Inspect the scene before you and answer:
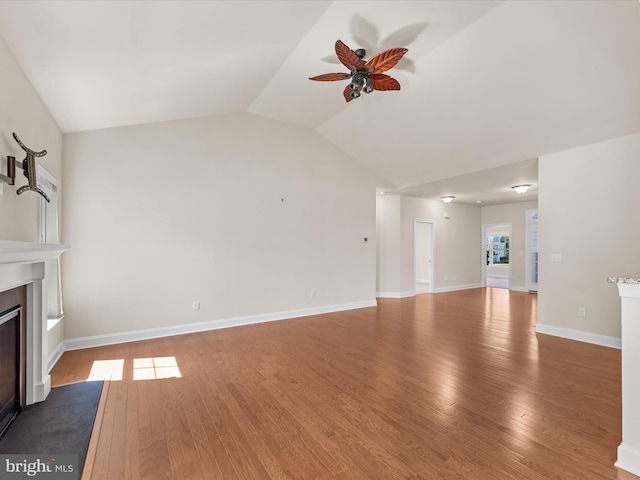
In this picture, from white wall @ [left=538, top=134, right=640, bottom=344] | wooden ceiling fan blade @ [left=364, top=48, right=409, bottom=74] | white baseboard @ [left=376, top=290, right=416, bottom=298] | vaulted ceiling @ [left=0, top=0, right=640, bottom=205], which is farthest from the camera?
white baseboard @ [left=376, top=290, right=416, bottom=298]

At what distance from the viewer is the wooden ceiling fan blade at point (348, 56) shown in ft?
8.86

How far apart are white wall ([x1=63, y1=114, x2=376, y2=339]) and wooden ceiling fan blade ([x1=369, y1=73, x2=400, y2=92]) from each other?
266cm

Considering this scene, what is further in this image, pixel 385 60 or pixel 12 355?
pixel 385 60

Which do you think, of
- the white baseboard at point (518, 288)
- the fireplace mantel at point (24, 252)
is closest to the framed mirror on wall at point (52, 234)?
the fireplace mantel at point (24, 252)

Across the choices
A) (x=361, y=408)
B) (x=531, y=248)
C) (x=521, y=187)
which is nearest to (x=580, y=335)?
(x=521, y=187)

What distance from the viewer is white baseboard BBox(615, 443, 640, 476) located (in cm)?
180

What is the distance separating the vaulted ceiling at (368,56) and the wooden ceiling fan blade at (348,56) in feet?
1.23

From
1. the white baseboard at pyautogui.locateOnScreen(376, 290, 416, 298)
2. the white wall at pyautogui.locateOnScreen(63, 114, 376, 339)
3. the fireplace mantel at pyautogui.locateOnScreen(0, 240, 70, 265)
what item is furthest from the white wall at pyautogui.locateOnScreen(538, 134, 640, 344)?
the fireplace mantel at pyautogui.locateOnScreen(0, 240, 70, 265)

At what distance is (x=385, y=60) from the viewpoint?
2.85 m

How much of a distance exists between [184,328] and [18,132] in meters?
3.13

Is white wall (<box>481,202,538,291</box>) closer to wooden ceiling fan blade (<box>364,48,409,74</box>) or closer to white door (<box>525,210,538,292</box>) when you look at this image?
white door (<box>525,210,538,292</box>)

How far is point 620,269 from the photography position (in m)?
3.98

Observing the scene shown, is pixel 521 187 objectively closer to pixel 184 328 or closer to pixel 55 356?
pixel 184 328

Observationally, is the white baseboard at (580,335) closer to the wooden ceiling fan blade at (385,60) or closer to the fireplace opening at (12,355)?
the wooden ceiling fan blade at (385,60)
